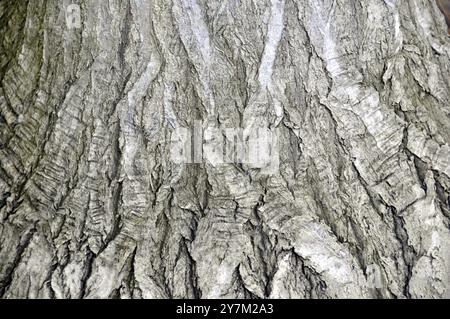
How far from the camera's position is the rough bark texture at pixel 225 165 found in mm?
1856

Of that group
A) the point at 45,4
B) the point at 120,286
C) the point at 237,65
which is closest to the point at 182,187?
the point at 120,286

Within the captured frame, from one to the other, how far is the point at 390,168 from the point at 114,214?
1095mm

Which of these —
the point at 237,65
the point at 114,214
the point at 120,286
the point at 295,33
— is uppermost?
the point at 295,33

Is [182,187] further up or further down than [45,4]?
further down

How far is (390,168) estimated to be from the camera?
1.99 meters

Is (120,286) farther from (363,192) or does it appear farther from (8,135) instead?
(363,192)

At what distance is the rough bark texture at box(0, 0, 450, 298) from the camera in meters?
1.86

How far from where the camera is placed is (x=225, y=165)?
2.00 m

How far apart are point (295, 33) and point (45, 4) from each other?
3.64 ft

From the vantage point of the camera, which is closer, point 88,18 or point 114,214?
point 114,214

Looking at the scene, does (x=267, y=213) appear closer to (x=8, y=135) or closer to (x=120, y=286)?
(x=120, y=286)

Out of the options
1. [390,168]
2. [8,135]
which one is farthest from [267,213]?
[8,135]
